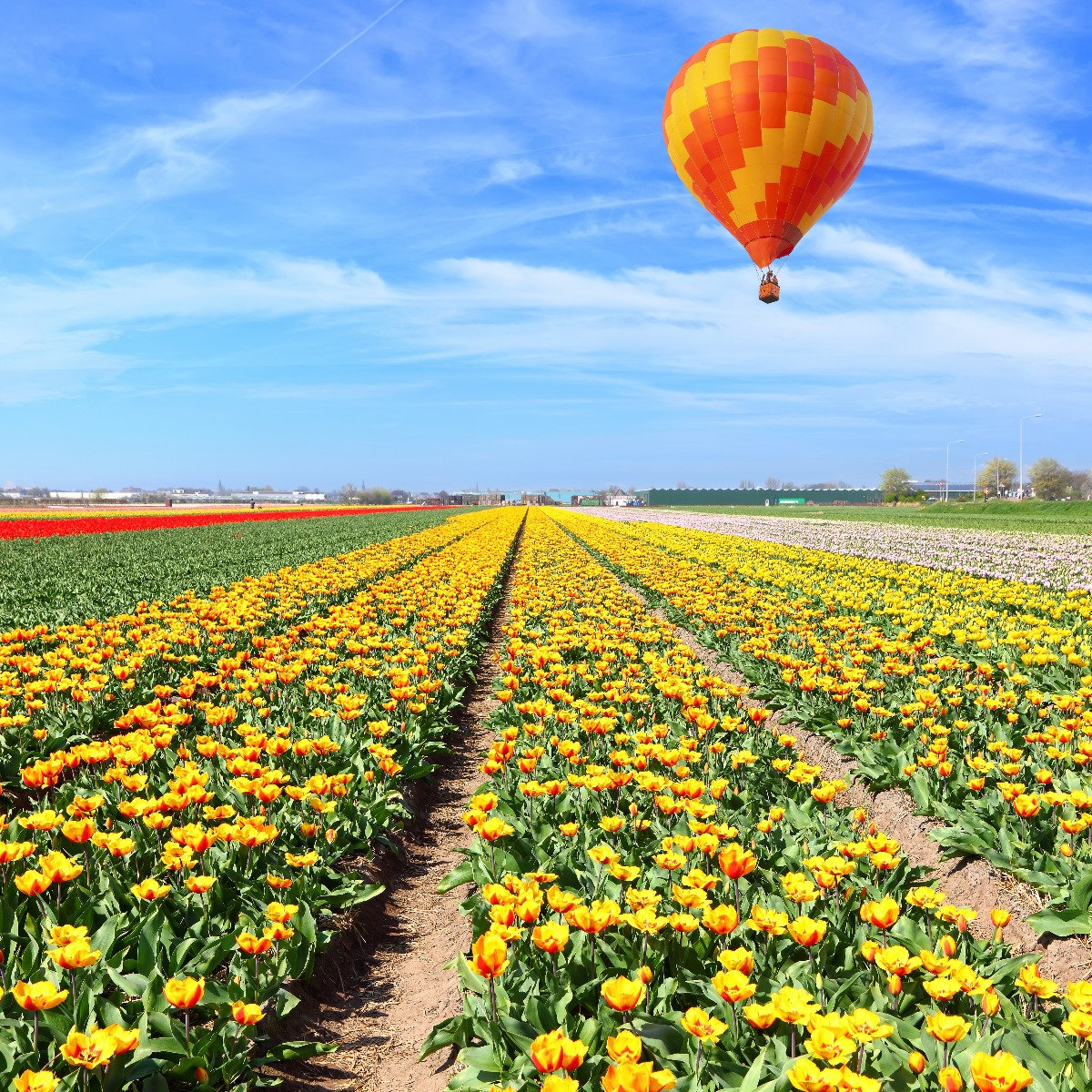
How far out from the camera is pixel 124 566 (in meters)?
21.1

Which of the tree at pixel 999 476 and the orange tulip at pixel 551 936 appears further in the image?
the tree at pixel 999 476

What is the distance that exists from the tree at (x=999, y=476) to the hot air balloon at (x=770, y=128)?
141 m

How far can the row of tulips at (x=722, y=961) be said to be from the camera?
279cm

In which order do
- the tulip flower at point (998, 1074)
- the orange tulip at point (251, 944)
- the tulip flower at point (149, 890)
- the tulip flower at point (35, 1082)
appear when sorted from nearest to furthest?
the tulip flower at point (998, 1074) → the tulip flower at point (35, 1082) → the orange tulip at point (251, 944) → the tulip flower at point (149, 890)

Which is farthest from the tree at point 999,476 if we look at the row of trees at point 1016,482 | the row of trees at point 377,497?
the row of trees at point 377,497

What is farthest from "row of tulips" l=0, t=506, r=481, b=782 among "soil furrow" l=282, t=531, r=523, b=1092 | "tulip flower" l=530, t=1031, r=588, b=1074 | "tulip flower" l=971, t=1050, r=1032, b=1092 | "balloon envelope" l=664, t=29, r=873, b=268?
"balloon envelope" l=664, t=29, r=873, b=268

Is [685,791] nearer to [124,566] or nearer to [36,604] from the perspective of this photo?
[36,604]

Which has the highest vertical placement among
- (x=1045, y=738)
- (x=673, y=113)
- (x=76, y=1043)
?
(x=673, y=113)

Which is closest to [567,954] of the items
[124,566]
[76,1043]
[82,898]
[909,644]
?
[76,1043]

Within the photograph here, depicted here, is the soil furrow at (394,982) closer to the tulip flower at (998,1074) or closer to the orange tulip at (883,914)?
the orange tulip at (883,914)

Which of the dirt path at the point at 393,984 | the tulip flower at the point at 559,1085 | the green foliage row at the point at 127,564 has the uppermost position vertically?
the green foliage row at the point at 127,564

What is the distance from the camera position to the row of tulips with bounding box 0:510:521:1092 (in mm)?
3150

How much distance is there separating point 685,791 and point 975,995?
77.6 inches

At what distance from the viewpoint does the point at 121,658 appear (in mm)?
8773
